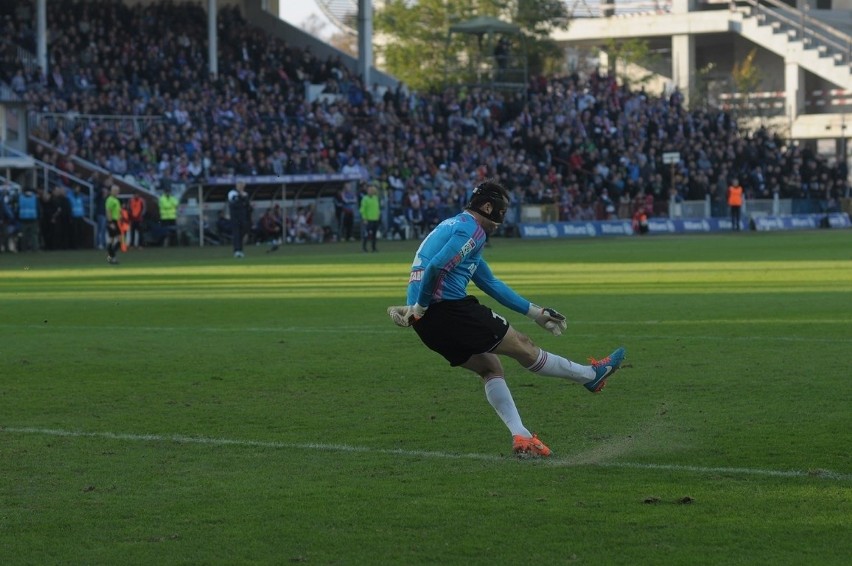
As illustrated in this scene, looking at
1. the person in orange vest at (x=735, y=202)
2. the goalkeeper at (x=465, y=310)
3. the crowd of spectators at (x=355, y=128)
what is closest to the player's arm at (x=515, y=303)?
the goalkeeper at (x=465, y=310)

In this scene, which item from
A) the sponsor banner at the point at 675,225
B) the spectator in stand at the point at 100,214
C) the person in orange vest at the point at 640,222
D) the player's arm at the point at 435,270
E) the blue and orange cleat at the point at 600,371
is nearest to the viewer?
the player's arm at the point at 435,270

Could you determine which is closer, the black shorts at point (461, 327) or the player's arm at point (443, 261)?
the player's arm at point (443, 261)

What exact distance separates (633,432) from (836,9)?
8671cm

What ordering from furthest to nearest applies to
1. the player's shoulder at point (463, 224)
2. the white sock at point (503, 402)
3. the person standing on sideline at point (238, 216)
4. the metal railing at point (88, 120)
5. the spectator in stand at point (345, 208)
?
1. the spectator in stand at point (345, 208)
2. the metal railing at point (88, 120)
3. the person standing on sideline at point (238, 216)
4. the white sock at point (503, 402)
5. the player's shoulder at point (463, 224)

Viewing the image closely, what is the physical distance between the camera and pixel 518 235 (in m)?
48.3

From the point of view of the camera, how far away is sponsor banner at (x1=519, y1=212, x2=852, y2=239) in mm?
48938

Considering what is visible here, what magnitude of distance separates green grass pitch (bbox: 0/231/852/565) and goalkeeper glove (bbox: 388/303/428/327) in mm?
857

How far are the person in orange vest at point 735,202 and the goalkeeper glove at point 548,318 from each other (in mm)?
43718

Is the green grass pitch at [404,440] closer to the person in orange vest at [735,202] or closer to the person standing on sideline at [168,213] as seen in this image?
the person standing on sideline at [168,213]

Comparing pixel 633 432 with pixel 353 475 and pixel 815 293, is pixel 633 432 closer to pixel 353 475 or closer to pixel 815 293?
pixel 353 475

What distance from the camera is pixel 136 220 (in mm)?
40031

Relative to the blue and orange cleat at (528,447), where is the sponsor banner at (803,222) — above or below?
above

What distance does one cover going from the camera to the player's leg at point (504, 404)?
29.8ft

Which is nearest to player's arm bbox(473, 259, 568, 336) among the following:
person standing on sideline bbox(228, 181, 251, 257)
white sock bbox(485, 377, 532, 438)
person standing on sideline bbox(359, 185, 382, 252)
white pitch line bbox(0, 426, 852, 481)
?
white sock bbox(485, 377, 532, 438)
